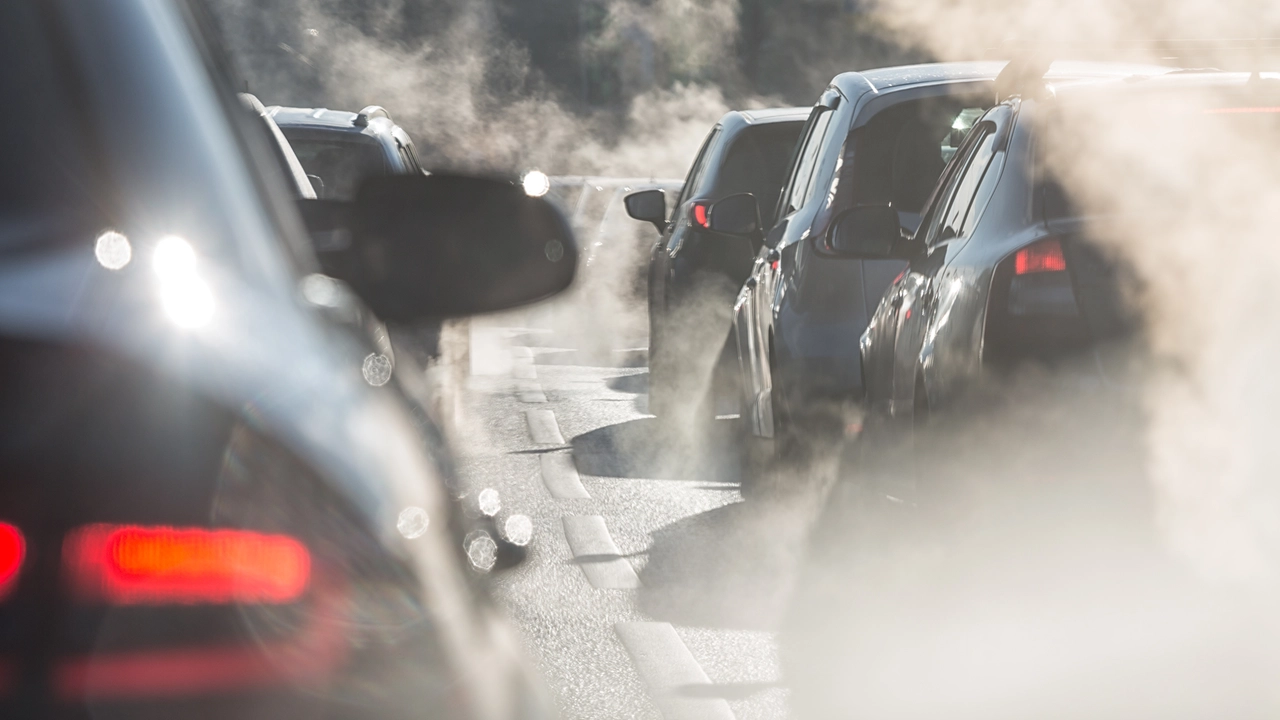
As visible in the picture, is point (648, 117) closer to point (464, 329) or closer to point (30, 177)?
point (464, 329)

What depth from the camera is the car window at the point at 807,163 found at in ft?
24.4

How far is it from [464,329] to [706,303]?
1655 millimetres

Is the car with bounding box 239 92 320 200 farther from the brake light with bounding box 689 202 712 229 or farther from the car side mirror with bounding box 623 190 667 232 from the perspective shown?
the car side mirror with bounding box 623 190 667 232

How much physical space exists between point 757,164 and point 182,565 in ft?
30.1

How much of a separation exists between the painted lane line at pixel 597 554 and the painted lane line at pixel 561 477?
635 mm

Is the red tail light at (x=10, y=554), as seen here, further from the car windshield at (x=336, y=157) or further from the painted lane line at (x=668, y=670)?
the car windshield at (x=336, y=157)

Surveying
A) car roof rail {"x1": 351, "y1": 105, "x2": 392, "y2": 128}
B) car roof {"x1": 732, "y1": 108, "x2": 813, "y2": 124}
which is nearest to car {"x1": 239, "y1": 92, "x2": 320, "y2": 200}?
car roof rail {"x1": 351, "y1": 105, "x2": 392, "y2": 128}

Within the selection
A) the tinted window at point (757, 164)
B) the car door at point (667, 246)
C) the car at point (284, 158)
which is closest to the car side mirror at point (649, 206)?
the car door at point (667, 246)

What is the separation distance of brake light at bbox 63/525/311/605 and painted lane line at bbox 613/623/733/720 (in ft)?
11.3

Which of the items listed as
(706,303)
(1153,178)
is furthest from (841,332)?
(706,303)

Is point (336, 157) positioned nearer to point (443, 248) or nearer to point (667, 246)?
point (667, 246)

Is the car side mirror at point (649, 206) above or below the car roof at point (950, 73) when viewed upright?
above

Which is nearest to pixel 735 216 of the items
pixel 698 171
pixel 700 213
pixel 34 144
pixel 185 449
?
pixel 700 213

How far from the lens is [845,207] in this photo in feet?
22.3
